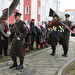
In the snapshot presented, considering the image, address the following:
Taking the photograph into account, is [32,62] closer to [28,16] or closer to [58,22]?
[58,22]

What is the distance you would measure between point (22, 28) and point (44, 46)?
26.3ft

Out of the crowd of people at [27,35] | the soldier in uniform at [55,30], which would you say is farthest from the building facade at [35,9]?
the soldier in uniform at [55,30]

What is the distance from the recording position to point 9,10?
15156 millimetres

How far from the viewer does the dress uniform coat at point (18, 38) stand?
9132 mm

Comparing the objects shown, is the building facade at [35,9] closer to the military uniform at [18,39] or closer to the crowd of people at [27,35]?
the crowd of people at [27,35]

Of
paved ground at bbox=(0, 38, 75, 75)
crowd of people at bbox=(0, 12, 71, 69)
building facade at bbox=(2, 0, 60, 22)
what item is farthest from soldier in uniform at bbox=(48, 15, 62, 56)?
building facade at bbox=(2, 0, 60, 22)

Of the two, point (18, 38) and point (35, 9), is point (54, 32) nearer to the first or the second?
point (18, 38)

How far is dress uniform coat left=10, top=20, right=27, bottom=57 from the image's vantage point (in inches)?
360

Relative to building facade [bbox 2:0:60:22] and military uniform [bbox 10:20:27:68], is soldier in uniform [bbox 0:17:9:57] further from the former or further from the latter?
building facade [bbox 2:0:60:22]

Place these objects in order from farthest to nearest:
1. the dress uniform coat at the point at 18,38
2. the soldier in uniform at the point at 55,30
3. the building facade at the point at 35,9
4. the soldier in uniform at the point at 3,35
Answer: the building facade at the point at 35,9 < the soldier in uniform at the point at 55,30 < the soldier in uniform at the point at 3,35 < the dress uniform coat at the point at 18,38

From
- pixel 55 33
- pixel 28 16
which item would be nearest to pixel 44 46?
pixel 55 33

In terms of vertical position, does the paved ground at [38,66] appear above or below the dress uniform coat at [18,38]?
below

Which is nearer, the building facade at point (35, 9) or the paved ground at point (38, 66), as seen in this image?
the paved ground at point (38, 66)

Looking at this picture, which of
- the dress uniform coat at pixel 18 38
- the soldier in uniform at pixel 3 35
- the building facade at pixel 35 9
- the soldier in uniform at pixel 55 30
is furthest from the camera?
the building facade at pixel 35 9
